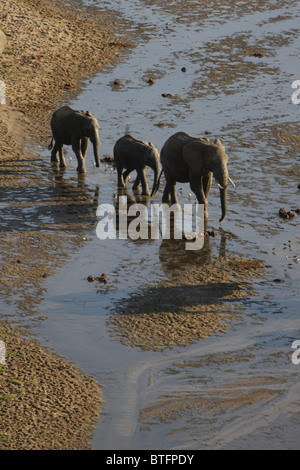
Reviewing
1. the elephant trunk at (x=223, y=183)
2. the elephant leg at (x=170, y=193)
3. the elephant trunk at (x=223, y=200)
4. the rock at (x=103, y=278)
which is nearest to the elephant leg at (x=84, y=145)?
the elephant leg at (x=170, y=193)

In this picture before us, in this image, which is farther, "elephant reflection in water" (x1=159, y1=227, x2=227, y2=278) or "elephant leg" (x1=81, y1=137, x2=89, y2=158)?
"elephant leg" (x1=81, y1=137, x2=89, y2=158)

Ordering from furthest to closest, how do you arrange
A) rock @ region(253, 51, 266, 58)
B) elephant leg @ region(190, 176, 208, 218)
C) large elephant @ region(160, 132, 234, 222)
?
rock @ region(253, 51, 266, 58) → elephant leg @ region(190, 176, 208, 218) → large elephant @ region(160, 132, 234, 222)

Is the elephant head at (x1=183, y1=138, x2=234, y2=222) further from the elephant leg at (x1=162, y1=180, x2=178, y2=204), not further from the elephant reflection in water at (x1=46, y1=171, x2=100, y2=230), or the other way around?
the elephant reflection in water at (x1=46, y1=171, x2=100, y2=230)

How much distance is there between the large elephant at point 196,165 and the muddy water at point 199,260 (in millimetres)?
815

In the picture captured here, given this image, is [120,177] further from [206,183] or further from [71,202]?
[206,183]

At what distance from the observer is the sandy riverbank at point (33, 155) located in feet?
40.6

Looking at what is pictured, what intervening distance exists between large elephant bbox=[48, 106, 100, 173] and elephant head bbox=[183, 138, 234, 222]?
3220 millimetres

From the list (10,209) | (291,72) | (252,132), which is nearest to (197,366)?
(10,209)

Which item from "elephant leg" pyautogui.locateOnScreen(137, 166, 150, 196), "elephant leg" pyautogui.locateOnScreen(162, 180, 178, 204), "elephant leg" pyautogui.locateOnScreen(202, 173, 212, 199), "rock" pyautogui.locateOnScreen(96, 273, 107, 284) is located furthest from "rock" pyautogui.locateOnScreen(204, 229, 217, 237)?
"rock" pyautogui.locateOnScreen(96, 273, 107, 284)

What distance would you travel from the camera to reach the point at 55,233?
18.9 meters

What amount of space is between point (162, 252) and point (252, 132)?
873cm

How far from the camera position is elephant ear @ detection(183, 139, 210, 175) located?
62.6ft

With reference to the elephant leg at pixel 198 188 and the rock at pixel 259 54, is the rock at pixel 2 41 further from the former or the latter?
the elephant leg at pixel 198 188

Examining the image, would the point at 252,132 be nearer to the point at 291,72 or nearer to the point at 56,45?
the point at 291,72
